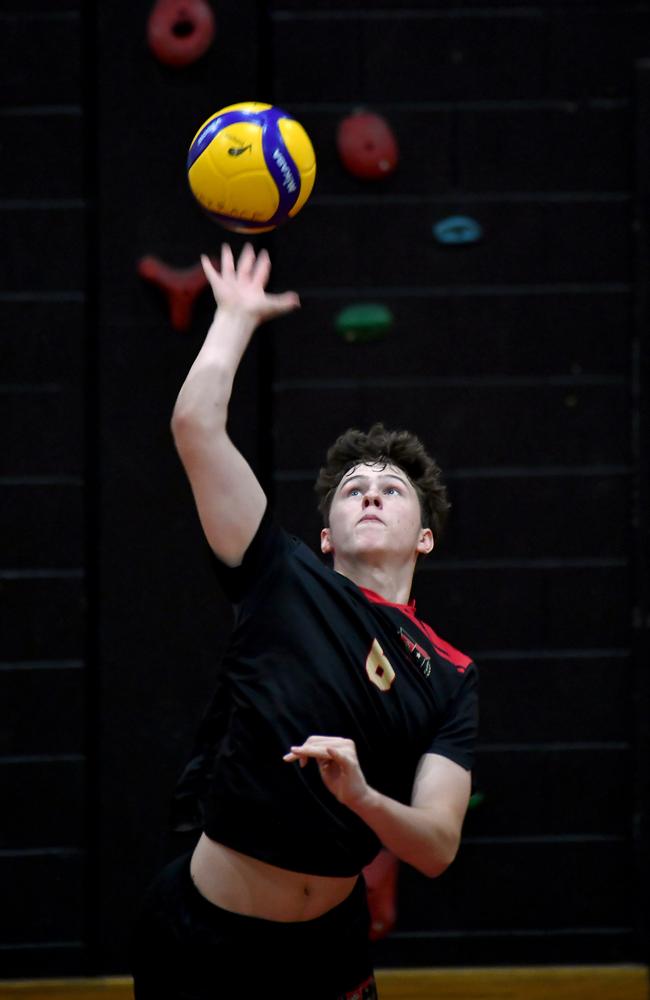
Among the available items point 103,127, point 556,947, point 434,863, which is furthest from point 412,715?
point 103,127

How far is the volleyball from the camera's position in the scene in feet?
7.98

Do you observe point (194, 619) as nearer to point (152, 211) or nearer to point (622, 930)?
point (152, 211)

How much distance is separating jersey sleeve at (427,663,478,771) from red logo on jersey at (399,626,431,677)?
8 centimetres

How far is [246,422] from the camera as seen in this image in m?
4.11

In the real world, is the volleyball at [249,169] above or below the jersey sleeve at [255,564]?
above

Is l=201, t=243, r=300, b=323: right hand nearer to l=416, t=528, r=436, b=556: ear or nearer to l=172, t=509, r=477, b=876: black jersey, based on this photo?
l=172, t=509, r=477, b=876: black jersey

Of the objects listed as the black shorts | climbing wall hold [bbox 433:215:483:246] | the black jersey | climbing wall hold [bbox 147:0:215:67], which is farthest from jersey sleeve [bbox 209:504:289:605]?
climbing wall hold [bbox 147:0:215:67]

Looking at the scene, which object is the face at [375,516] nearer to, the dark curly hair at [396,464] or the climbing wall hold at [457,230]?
the dark curly hair at [396,464]

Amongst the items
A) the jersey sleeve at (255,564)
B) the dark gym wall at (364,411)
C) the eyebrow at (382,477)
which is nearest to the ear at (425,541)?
the eyebrow at (382,477)

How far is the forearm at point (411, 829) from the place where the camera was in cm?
198

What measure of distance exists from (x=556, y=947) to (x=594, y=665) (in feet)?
3.01

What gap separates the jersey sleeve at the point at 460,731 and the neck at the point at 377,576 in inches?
8.1

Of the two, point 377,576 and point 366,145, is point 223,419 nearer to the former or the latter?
point 377,576

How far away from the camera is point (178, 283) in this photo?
4.01 meters
